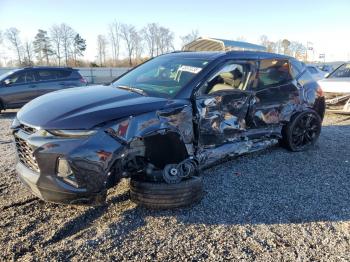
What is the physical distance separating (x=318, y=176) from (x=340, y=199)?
75 centimetres

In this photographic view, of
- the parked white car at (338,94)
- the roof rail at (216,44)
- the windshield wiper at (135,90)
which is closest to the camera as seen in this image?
the windshield wiper at (135,90)

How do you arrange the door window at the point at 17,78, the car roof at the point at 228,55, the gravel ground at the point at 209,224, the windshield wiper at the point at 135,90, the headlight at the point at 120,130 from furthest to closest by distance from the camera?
the door window at the point at 17,78 < the car roof at the point at 228,55 < the windshield wiper at the point at 135,90 < the headlight at the point at 120,130 < the gravel ground at the point at 209,224

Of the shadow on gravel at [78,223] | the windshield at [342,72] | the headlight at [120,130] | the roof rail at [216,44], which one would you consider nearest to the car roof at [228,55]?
the headlight at [120,130]

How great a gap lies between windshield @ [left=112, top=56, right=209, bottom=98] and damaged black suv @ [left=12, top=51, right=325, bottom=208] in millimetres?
16

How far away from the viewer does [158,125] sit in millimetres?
3332

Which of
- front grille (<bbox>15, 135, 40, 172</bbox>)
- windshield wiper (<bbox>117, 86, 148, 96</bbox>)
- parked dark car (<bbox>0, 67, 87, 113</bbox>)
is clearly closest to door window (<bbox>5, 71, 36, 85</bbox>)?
parked dark car (<bbox>0, 67, 87, 113</bbox>)

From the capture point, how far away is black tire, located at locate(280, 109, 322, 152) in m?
5.29

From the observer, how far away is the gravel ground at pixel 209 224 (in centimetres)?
277

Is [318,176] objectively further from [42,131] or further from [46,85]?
[46,85]

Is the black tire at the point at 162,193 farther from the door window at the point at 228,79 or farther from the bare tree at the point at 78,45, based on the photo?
the bare tree at the point at 78,45

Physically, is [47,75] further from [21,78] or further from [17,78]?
[17,78]

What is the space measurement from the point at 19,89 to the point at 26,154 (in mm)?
9090

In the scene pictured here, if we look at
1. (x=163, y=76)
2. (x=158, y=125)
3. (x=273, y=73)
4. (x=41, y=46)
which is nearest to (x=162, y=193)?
(x=158, y=125)

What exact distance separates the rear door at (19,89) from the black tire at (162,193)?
926 centimetres
